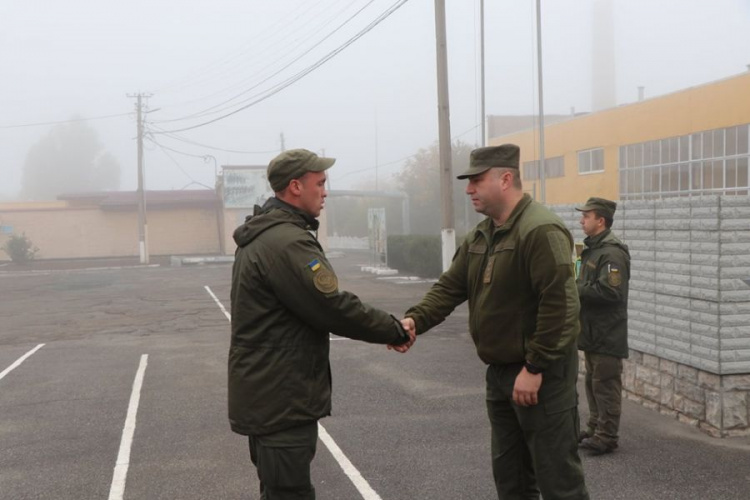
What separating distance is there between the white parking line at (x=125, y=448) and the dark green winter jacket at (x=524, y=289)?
3.01 meters

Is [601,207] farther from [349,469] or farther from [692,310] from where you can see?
[349,469]

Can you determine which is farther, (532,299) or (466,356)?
(466,356)

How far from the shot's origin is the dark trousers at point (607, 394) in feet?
17.8

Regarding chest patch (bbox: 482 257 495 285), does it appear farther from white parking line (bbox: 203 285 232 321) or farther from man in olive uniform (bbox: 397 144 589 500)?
white parking line (bbox: 203 285 232 321)

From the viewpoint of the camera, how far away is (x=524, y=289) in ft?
11.0

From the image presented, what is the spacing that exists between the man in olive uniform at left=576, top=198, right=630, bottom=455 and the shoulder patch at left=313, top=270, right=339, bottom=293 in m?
2.84

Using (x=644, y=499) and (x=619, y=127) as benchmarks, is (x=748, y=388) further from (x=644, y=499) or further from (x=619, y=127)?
(x=619, y=127)

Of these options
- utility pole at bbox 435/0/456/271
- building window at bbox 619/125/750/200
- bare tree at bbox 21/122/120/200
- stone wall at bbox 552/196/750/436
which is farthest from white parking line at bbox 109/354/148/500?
bare tree at bbox 21/122/120/200

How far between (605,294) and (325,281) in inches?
116

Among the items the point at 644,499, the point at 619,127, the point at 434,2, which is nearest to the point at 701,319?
the point at 644,499

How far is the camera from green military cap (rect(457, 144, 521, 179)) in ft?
11.3

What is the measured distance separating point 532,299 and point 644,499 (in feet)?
7.01

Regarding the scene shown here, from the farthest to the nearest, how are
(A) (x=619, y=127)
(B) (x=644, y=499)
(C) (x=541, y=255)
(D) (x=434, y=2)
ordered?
(A) (x=619, y=127) → (D) (x=434, y=2) → (B) (x=644, y=499) → (C) (x=541, y=255)

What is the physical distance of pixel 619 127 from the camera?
34.4 meters
